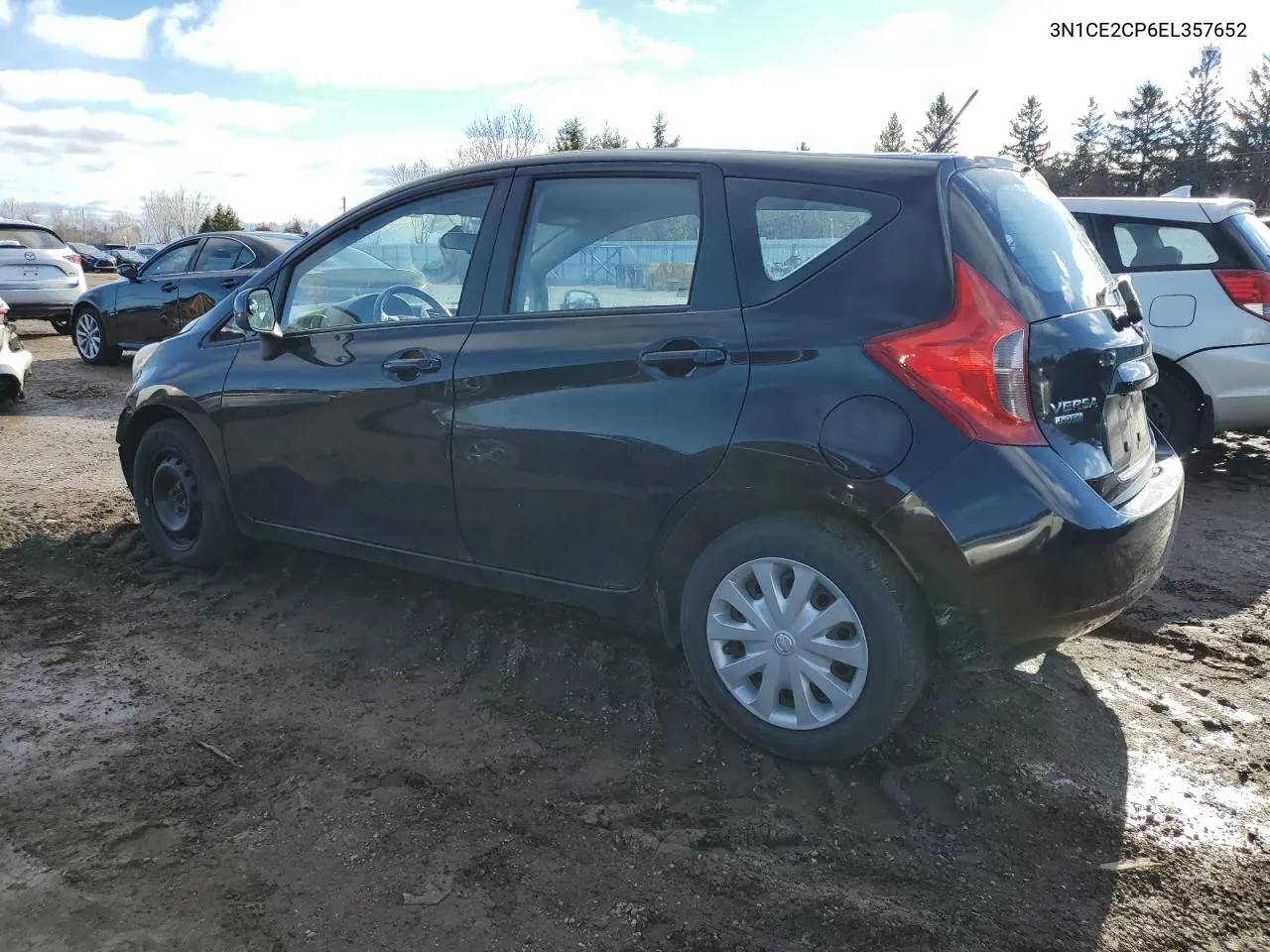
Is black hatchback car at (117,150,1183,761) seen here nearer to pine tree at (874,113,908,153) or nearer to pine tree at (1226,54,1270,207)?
pine tree at (1226,54,1270,207)

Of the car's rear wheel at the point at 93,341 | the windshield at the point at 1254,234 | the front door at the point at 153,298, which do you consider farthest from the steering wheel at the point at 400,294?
the car's rear wheel at the point at 93,341

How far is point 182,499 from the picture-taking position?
476cm

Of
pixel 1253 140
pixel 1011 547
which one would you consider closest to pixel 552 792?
pixel 1011 547

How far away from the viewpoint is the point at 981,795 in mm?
2910

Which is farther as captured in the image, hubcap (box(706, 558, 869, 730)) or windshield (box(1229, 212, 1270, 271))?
windshield (box(1229, 212, 1270, 271))

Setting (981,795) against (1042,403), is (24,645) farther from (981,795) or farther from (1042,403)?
(1042,403)

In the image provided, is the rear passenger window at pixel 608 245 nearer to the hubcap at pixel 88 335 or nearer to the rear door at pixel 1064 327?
the rear door at pixel 1064 327

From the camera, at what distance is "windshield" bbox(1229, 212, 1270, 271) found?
621cm

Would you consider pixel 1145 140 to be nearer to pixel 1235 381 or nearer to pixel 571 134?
pixel 571 134

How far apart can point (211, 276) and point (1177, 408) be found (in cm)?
936

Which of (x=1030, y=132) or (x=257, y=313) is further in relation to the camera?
(x=1030, y=132)

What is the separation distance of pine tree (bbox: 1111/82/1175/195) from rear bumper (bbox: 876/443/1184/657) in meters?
65.4

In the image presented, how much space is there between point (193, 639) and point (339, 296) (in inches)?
58.8

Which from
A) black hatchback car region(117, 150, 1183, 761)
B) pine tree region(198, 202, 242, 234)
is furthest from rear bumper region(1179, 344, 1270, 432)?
pine tree region(198, 202, 242, 234)
